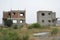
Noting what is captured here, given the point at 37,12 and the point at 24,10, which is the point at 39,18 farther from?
the point at 24,10

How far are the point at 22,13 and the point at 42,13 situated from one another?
643 centimetres

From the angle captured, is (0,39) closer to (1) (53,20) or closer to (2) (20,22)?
(2) (20,22)

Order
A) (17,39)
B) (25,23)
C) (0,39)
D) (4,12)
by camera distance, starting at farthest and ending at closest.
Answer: (4,12)
(25,23)
(17,39)
(0,39)

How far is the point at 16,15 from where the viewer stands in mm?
54312

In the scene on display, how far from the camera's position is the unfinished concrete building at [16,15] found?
53.5 metres

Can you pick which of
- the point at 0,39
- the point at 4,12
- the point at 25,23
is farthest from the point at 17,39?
the point at 4,12

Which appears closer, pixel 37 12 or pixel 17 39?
pixel 17 39

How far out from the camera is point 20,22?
53.2 m

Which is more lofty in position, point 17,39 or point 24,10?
point 24,10

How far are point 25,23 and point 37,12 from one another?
25.7 feet

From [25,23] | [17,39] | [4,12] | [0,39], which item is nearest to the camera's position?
[0,39]

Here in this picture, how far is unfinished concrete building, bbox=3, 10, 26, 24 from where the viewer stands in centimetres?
5347

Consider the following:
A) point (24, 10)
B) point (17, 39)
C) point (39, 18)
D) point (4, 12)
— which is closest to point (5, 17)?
point (4, 12)

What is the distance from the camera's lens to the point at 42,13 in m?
58.2
